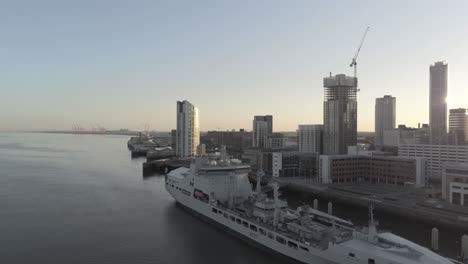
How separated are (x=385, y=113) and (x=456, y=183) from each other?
310 ft

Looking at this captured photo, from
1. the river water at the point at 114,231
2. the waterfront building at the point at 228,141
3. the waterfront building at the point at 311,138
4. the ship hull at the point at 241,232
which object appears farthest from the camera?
the waterfront building at the point at 228,141

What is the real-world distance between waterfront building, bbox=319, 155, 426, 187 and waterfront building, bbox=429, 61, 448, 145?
177 ft

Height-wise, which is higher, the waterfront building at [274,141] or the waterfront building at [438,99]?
the waterfront building at [438,99]

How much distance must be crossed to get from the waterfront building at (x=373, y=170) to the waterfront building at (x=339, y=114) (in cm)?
2043

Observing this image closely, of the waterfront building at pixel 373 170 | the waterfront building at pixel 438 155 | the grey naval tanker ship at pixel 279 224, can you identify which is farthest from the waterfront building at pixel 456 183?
the waterfront building at pixel 438 155

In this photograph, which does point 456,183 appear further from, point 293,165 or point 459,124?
point 459,124

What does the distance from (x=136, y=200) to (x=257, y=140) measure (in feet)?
184

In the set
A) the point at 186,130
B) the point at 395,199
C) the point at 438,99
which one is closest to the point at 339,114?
the point at 186,130

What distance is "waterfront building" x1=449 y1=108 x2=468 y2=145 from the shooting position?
216ft

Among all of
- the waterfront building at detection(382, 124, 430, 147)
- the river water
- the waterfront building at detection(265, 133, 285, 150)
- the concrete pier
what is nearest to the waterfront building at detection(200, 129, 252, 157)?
the waterfront building at detection(265, 133, 285, 150)

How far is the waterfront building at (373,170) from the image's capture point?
31719 millimetres

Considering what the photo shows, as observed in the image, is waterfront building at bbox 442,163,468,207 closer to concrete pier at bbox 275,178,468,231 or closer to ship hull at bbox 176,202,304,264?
concrete pier at bbox 275,178,468,231

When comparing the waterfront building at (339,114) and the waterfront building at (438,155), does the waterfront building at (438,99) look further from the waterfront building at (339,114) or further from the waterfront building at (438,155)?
the waterfront building at (438,155)

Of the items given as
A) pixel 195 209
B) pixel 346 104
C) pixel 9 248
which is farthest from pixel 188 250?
pixel 346 104
